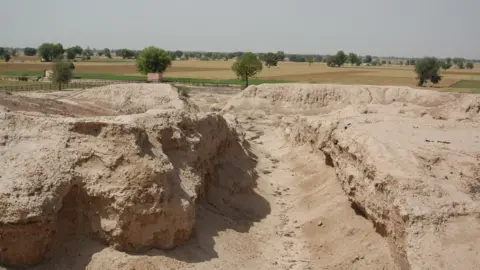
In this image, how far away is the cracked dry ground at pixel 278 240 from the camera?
49.2ft

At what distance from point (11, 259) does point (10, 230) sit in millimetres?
877

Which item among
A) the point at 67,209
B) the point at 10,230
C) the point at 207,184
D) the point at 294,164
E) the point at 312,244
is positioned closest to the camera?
the point at 10,230

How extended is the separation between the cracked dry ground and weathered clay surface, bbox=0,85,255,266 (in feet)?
1.95

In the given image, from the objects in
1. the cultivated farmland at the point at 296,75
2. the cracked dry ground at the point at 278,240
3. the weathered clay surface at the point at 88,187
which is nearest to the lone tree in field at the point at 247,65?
the cultivated farmland at the point at 296,75

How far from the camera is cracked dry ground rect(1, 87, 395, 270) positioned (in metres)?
15.0

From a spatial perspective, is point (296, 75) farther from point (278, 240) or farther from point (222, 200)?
point (278, 240)

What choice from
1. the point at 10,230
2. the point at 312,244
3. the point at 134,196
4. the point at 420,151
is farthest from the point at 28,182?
the point at 420,151

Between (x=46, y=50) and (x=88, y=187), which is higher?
(x=46, y=50)

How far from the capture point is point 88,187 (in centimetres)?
1512

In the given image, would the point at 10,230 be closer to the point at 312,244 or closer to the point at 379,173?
the point at 312,244

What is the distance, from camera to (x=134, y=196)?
50.2 ft

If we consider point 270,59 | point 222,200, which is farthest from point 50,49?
point 222,200

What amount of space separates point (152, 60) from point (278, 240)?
5729cm

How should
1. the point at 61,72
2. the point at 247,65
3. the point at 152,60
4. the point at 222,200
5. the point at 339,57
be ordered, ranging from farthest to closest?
the point at 339,57 < the point at 152,60 < the point at 247,65 < the point at 61,72 < the point at 222,200
